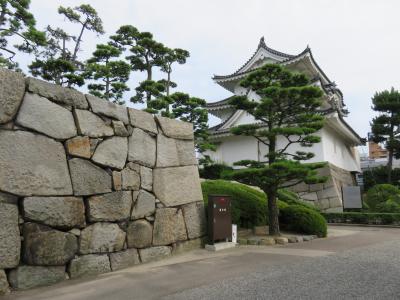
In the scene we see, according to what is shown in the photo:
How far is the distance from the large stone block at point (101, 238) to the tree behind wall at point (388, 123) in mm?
23495

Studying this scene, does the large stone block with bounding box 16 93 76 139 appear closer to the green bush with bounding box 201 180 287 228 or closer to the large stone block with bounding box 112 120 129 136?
the large stone block with bounding box 112 120 129 136

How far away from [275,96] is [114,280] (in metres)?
6.38

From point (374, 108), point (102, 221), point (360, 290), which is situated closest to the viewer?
point (360, 290)

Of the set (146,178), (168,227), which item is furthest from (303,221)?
(146,178)

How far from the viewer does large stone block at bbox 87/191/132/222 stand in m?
6.03

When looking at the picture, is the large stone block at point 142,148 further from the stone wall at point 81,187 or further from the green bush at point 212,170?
the green bush at point 212,170

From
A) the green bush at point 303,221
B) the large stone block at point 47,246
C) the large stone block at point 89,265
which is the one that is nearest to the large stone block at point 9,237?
the large stone block at point 47,246

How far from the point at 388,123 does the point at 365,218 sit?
13.1 m

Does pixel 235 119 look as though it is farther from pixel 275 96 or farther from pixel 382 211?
pixel 275 96

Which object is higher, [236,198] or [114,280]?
[236,198]

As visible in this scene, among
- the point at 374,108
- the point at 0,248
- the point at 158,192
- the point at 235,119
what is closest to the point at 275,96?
the point at 158,192

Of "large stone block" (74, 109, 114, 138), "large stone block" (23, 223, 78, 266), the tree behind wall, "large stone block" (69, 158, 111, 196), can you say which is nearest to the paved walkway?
"large stone block" (23, 223, 78, 266)

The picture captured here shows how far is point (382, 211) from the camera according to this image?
16.4 metres

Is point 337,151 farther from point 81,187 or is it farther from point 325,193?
point 81,187
